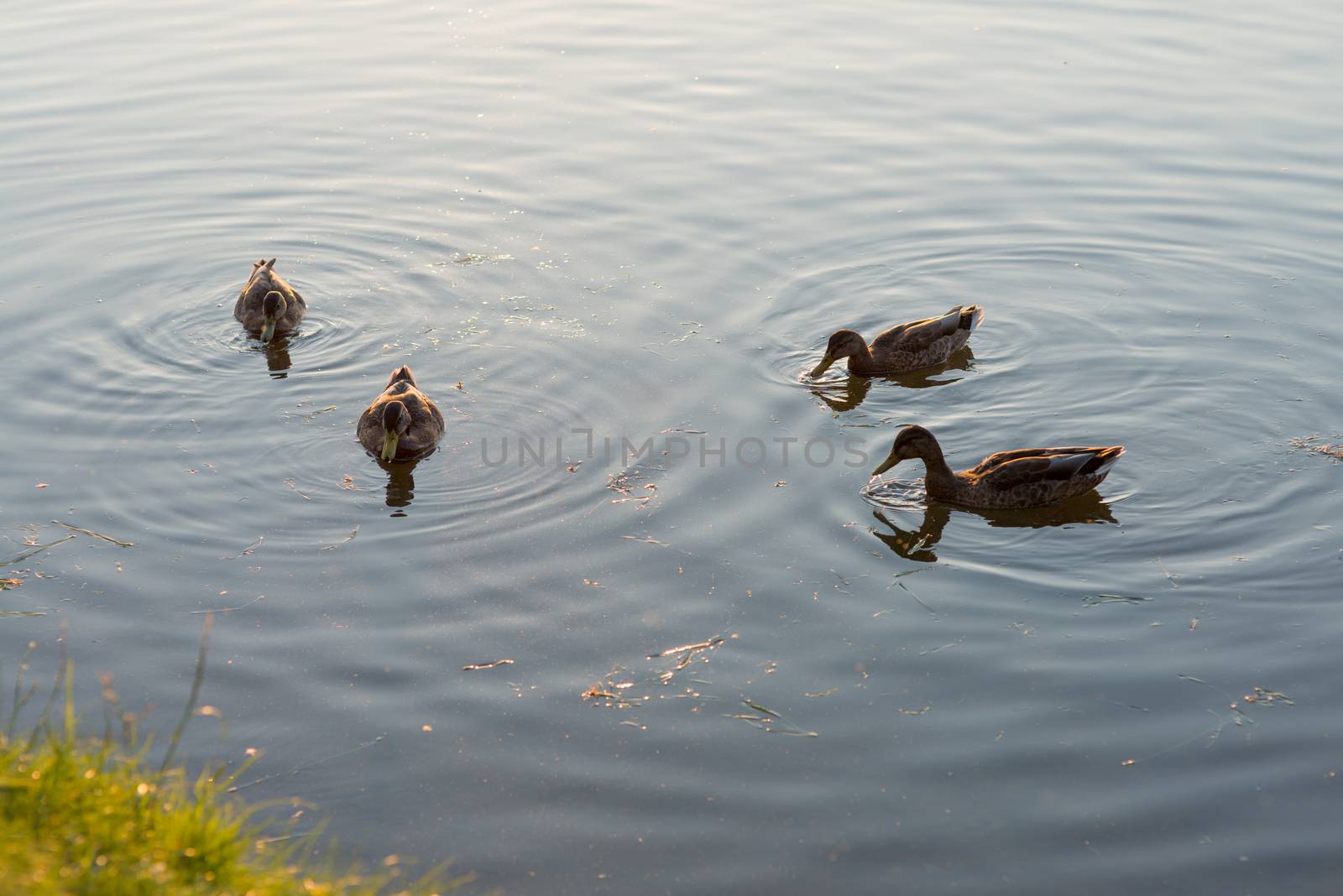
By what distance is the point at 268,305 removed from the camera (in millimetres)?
11750

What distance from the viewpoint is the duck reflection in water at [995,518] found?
29.4ft

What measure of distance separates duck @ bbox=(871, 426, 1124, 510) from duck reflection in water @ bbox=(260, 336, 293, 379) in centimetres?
552

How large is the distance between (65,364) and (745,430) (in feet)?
19.8

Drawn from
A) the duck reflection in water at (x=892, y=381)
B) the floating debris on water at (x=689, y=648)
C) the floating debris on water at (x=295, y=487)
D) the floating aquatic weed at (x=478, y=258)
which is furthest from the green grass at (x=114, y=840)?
the floating aquatic weed at (x=478, y=258)

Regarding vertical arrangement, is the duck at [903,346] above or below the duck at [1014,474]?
above

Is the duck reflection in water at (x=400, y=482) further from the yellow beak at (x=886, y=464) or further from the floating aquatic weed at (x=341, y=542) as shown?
the yellow beak at (x=886, y=464)

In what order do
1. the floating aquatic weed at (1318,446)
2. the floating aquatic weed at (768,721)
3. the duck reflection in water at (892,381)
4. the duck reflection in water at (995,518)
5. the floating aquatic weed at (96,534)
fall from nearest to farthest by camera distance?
1. the floating aquatic weed at (768,721)
2. the floating aquatic weed at (96,534)
3. the duck reflection in water at (995,518)
4. the floating aquatic weed at (1318,446)
5. the duck reflection in water at (892,381)

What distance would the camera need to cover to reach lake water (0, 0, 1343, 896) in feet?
21.6

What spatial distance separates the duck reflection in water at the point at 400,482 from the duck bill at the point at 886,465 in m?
3.47

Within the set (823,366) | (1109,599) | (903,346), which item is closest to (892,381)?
(903,346)

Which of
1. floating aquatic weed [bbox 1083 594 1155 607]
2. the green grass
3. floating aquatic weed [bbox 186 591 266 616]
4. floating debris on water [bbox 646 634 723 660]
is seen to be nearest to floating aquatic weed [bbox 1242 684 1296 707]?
floating aquatic weed [bbox 1083 594 1155 607]

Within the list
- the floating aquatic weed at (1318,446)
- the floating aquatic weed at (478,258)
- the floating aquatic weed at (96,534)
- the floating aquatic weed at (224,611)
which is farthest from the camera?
the floating aquatic weed at (478,258)

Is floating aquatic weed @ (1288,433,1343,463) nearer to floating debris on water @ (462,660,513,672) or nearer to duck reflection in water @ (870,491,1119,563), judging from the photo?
duck reflection in water @ (870,491,1119,563)

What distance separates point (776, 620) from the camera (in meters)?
7.96
